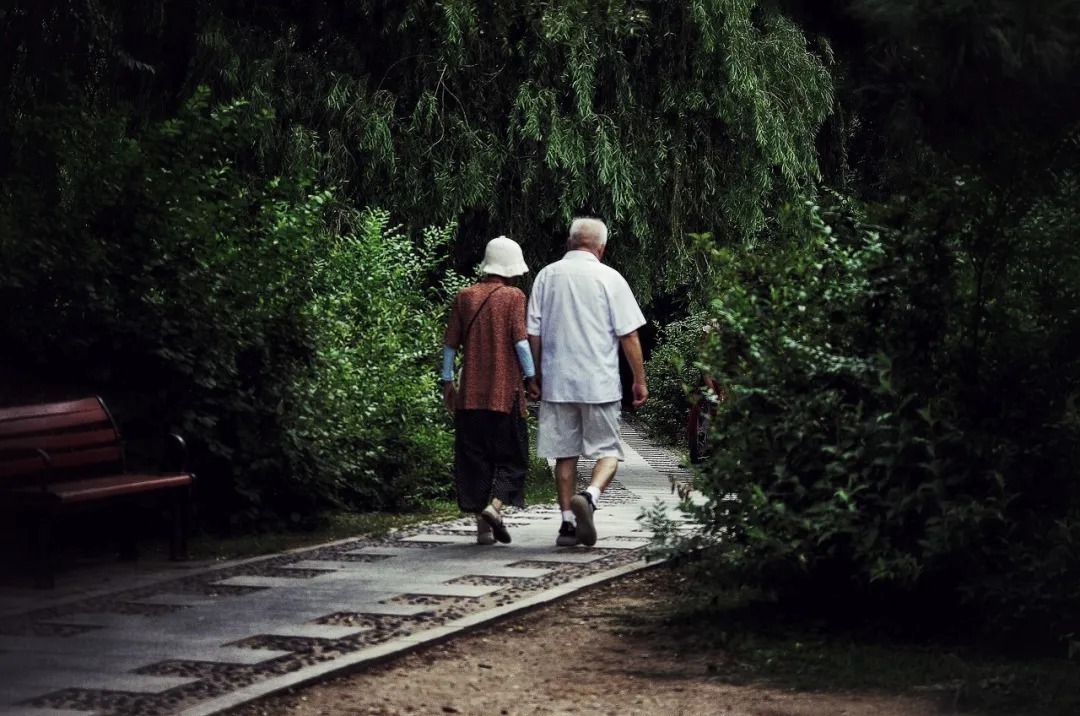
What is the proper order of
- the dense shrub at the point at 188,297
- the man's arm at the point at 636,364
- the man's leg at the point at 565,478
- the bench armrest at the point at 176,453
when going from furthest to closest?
the man's leg at the point at 565,478, the man's arm at the point at 636,364, the dense shrub at the point at 188,297, the bench armrest at the point at 176,453

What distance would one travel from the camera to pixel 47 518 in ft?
26.2

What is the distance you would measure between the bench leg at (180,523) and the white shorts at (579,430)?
2170 mm

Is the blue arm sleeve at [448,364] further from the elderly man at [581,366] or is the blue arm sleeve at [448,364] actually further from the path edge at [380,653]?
the path edge at [380,653]

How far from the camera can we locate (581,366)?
33.1ft

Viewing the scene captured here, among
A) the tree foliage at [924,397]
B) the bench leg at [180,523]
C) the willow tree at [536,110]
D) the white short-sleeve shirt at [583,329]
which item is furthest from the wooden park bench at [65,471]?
the willow tree at [536,110]

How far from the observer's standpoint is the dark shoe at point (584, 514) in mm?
9695

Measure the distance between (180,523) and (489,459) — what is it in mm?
2076

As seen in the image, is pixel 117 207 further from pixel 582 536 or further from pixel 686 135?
pixel 686 135

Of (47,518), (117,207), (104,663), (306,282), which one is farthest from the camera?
(306,282)

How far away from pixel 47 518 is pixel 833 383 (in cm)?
375

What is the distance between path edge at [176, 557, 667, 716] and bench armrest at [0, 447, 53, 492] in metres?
2.16

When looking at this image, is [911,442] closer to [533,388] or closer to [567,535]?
[567,535]

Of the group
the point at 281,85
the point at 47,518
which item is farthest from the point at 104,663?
the point at 281,85

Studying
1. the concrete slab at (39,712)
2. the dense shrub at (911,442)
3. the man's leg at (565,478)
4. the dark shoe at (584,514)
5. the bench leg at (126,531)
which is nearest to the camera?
the concrete slab at (39,712)
